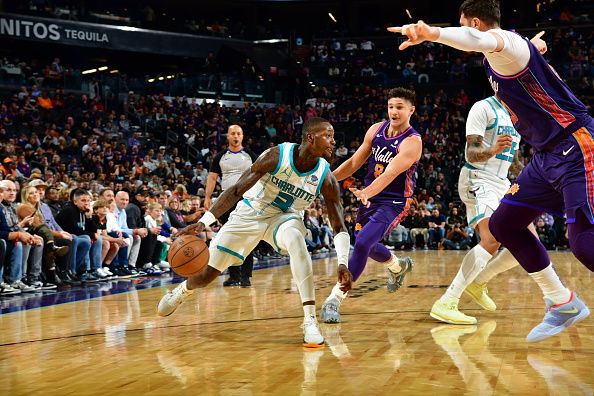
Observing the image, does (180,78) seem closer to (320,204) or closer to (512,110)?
(320,204)

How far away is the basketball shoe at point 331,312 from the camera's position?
18.5 ft

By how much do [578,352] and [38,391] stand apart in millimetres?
2953

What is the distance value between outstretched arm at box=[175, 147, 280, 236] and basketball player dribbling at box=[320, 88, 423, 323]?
103cm

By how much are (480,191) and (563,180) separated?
218 centimetres

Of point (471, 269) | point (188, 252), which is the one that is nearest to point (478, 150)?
point (471, 269)

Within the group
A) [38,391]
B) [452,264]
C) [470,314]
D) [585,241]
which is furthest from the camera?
[452,264]

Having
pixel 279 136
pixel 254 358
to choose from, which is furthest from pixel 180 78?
pixel 254 358

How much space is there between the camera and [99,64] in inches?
1224

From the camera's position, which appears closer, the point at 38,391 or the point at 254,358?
the point at 38,391

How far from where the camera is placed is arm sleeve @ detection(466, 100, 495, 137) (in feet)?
19.3

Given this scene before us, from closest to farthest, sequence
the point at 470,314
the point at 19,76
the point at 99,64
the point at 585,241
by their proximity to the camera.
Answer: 1. the point at 585,241
2. the point at 470,314
3. the point at 19,76
4. the point at 99,64

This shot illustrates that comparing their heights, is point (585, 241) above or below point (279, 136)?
below

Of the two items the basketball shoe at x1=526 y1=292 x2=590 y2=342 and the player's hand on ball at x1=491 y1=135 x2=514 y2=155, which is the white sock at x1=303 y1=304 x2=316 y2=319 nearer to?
the basketball shoe at x1=526 y1=292 x2=590 y2=342

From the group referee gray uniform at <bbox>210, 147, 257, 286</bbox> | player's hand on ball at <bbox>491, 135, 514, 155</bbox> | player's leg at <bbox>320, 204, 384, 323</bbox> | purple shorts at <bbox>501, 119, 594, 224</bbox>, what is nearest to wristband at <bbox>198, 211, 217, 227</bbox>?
player's leg at <bbox>320, 204, 384, 323</bbox>
